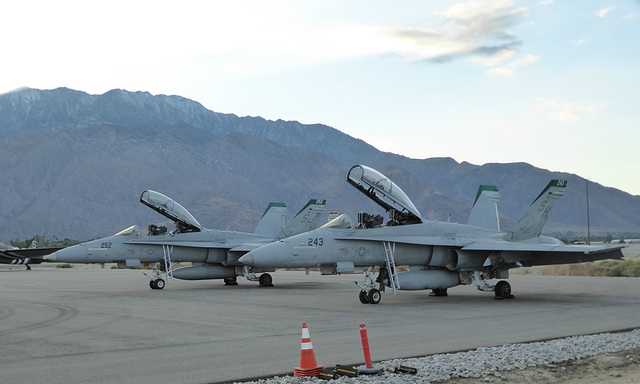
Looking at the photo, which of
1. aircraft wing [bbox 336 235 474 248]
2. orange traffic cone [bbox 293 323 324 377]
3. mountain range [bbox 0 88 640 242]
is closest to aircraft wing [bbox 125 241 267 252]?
aircraft wing [bbox 336 235 474 248]

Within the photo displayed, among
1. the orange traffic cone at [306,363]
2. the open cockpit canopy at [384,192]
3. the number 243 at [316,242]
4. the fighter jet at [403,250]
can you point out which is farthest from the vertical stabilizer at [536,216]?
the orange traffic cone at [306,363]

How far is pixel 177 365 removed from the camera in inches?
324

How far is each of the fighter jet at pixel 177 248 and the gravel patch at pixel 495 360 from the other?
13.8 m

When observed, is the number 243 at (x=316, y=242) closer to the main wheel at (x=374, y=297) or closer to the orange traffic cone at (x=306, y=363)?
the main wheel at (x=374, y=297)

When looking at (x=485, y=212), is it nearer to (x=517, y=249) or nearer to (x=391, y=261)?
(x=517, y=249)

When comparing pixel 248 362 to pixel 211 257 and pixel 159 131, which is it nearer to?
pixel 211 257

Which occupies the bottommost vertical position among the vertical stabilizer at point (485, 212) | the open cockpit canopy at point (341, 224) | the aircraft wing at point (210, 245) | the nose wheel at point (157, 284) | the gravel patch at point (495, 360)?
the gravel patch at point (495, 360)

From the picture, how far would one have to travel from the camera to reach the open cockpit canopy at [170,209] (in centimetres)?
A: 2341

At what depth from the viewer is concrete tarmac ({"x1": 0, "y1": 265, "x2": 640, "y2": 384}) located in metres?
8.22

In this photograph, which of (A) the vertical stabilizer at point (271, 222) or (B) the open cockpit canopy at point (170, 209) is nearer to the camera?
(B) the open cockpit canopy at point (170, 209)

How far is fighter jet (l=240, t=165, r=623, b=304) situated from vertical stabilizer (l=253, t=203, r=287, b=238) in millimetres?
10141

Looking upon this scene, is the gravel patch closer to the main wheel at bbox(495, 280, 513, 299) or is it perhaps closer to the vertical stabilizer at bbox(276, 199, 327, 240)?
the main wheel at bbox(495, 280, 513, 299)

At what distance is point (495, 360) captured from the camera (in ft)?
26.7

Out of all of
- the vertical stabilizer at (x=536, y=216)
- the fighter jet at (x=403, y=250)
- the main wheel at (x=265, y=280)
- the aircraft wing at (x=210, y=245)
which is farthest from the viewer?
the main wheel at (x=265, y=280)
